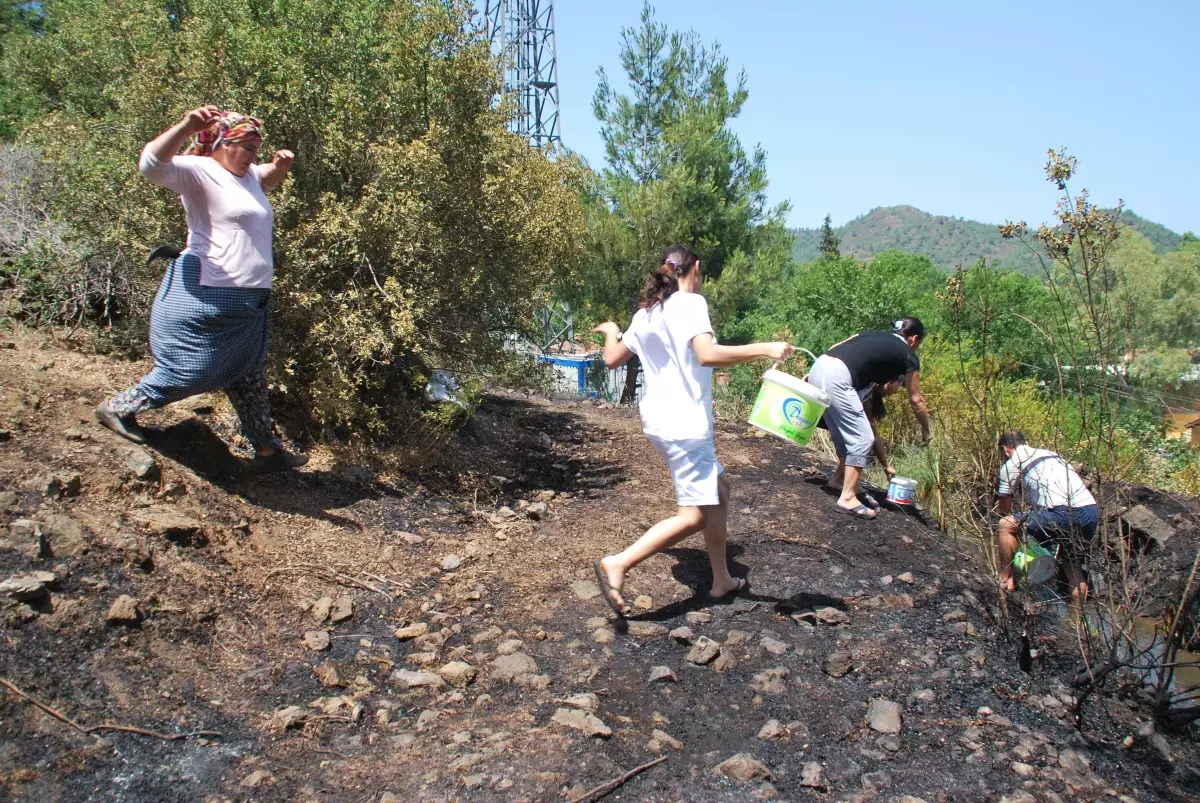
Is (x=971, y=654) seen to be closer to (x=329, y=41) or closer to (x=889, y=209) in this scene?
(x=329, y=41)

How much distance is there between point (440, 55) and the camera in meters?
5.70

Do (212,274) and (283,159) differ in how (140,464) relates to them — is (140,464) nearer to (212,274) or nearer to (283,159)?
(212,274)

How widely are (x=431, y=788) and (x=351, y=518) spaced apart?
221 cm

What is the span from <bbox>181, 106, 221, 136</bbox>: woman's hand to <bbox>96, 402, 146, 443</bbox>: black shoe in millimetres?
1348

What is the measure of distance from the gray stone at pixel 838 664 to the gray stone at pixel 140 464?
3074 mm

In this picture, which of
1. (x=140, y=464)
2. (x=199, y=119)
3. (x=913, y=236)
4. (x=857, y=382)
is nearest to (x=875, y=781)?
(x=140, y=464)

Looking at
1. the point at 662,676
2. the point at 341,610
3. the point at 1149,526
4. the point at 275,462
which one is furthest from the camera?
the point at 1149,526

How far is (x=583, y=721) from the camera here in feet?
10.0

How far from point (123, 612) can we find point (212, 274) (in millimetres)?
1579

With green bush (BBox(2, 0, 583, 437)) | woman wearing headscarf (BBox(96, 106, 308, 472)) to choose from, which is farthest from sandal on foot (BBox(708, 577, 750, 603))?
woman wearing headscarf (BBox(96, 106, 308, 472))

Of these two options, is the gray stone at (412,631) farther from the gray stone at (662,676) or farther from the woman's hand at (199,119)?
the woman's hand at (199,119)

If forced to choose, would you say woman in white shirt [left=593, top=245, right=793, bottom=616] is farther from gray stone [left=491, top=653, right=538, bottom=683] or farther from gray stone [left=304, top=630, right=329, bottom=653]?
gray stone [left=304, top=630, right=329, bottom=653]

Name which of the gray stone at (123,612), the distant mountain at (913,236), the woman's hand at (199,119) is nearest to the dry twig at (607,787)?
the gray stone at (123,612)

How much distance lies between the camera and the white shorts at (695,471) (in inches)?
151
